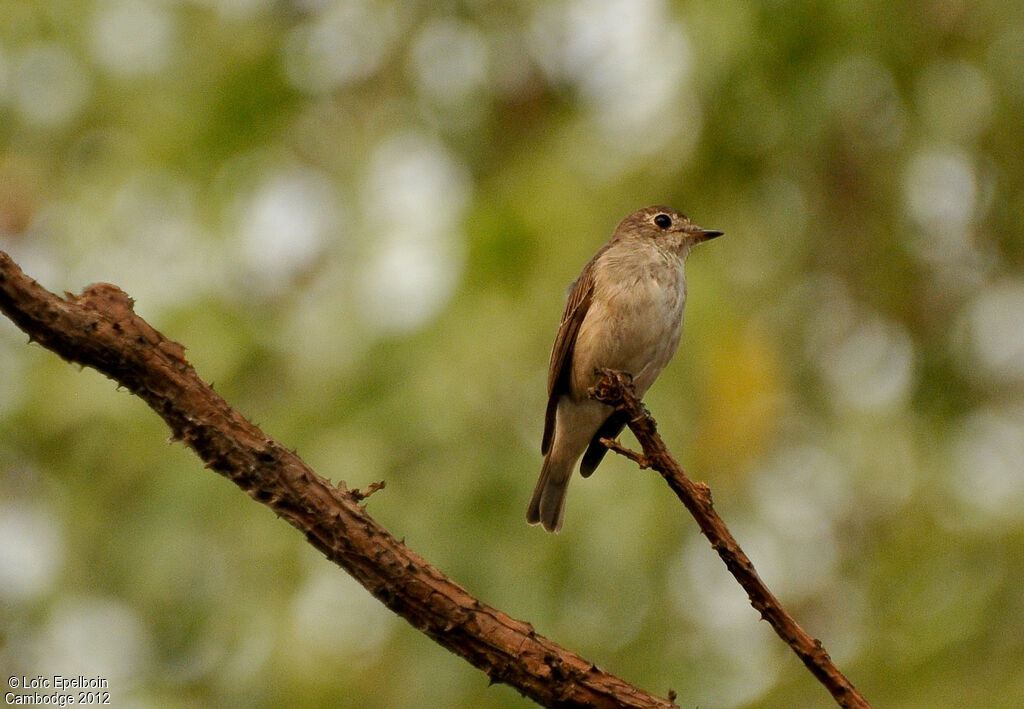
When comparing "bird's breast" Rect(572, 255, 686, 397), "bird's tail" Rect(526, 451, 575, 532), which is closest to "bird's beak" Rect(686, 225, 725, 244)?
"bird's breast" Rect(572, 255, 686, 397)

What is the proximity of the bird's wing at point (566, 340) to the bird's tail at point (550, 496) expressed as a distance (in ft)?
0.31

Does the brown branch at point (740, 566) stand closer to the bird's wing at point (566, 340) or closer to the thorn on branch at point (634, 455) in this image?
the thorn on branch at point (634, 455)

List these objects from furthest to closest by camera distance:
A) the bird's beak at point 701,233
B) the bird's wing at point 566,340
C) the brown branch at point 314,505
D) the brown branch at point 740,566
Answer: the bird's beak at point 701,233, the bird's wing at point 566,340, the brown branch at point 740,566, the brown branch at point 314,505

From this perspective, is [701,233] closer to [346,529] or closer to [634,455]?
[634,455]

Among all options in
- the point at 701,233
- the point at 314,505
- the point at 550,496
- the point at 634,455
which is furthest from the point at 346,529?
the point at 701,233

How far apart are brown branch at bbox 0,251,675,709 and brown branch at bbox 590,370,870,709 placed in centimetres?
34

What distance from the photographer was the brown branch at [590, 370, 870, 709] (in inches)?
116

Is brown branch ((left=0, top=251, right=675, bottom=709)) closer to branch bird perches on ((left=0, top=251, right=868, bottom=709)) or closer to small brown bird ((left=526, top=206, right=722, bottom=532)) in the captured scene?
branch bird perches on ((left=0, top=251, right=868, bottom=709))

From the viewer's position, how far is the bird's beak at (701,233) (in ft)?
18.2

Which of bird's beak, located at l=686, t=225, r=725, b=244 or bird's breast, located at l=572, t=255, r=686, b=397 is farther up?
bird's beak, located at l=686, t=225, r=725, b=244

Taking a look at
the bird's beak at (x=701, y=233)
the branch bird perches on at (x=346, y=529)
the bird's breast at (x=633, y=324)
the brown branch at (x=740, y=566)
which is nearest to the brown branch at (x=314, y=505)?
the branch bird perches on at (x=346, y=529)

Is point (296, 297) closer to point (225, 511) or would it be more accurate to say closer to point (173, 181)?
point (173, 181)

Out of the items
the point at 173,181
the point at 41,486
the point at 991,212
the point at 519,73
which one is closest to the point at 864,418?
the point at 991,212

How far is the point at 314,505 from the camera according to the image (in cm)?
295
